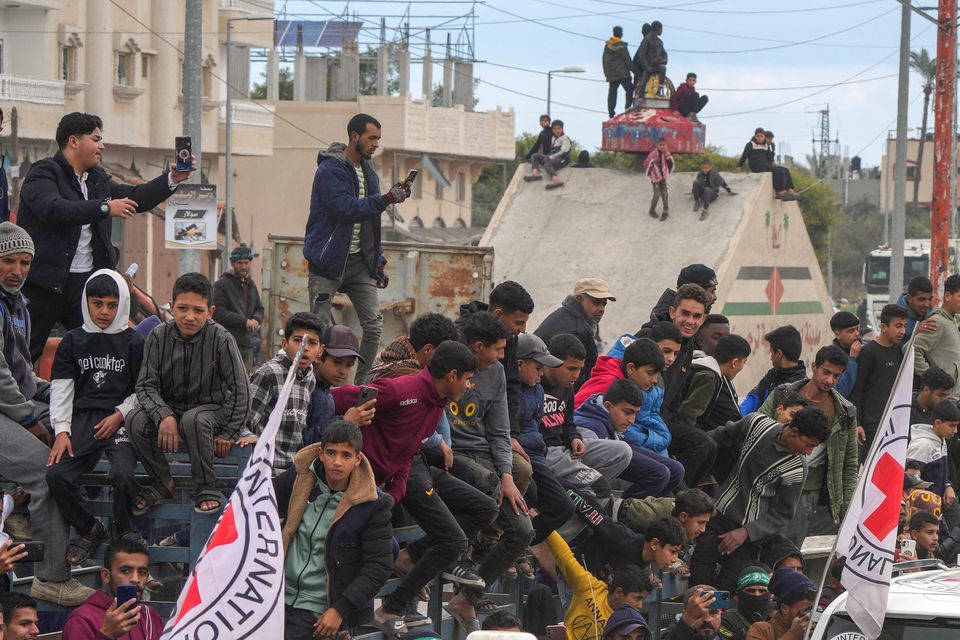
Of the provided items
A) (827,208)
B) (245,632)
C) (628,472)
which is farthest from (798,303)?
(827,208)

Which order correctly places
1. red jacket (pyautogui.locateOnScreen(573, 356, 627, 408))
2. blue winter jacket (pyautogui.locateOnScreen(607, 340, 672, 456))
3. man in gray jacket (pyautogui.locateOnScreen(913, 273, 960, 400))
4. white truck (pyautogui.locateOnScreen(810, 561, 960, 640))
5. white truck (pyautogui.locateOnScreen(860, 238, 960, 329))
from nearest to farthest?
white truck (pyautogui.locateOnScreen(810, 561, 960, 640)) < blue winter jacket (pyautogui.locateOnScreen(607, 340, 672, 456)) < red jacket (pyautogui.locateOnScreen(573, 356, 627, 408)) < man in gray jacket (pyautogui.locateOnScreen(913, 273, 960, 400)) < white truck (pyautogui.locateOnScreen(860, 238, 960, 329))

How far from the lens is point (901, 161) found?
69.0 ft

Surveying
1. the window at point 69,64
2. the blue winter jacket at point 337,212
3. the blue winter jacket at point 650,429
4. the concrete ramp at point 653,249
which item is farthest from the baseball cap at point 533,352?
the window at point 69,64

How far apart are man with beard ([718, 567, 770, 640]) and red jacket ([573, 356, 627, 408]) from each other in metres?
1.35

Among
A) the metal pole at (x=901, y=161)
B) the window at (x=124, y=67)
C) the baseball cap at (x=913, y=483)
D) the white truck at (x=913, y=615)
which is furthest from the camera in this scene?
the window at (x=124, y=67)

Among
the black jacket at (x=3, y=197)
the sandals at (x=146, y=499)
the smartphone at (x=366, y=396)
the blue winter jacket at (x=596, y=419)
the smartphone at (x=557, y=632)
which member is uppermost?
the black jacket at (x=3, y=197)

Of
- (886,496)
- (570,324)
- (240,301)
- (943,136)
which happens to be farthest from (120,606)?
(943,136)

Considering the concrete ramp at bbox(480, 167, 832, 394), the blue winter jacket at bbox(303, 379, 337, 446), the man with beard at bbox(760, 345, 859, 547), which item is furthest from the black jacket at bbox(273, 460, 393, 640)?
the concrete ramp at bbox(480, 167, 832, 394)

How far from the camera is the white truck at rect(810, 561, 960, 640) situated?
5.62 meters

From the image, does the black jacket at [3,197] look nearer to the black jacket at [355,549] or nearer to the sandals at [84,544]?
the sandals at [84,544]

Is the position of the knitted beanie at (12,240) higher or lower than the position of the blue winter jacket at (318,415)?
higher

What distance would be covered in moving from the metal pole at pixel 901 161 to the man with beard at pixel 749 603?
1290 centimetres

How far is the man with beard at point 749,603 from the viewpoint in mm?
7824

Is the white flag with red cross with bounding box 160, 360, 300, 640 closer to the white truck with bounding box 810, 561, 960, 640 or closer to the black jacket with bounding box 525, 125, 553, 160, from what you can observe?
the white truck with bounding box 810, 561, 960, 640
